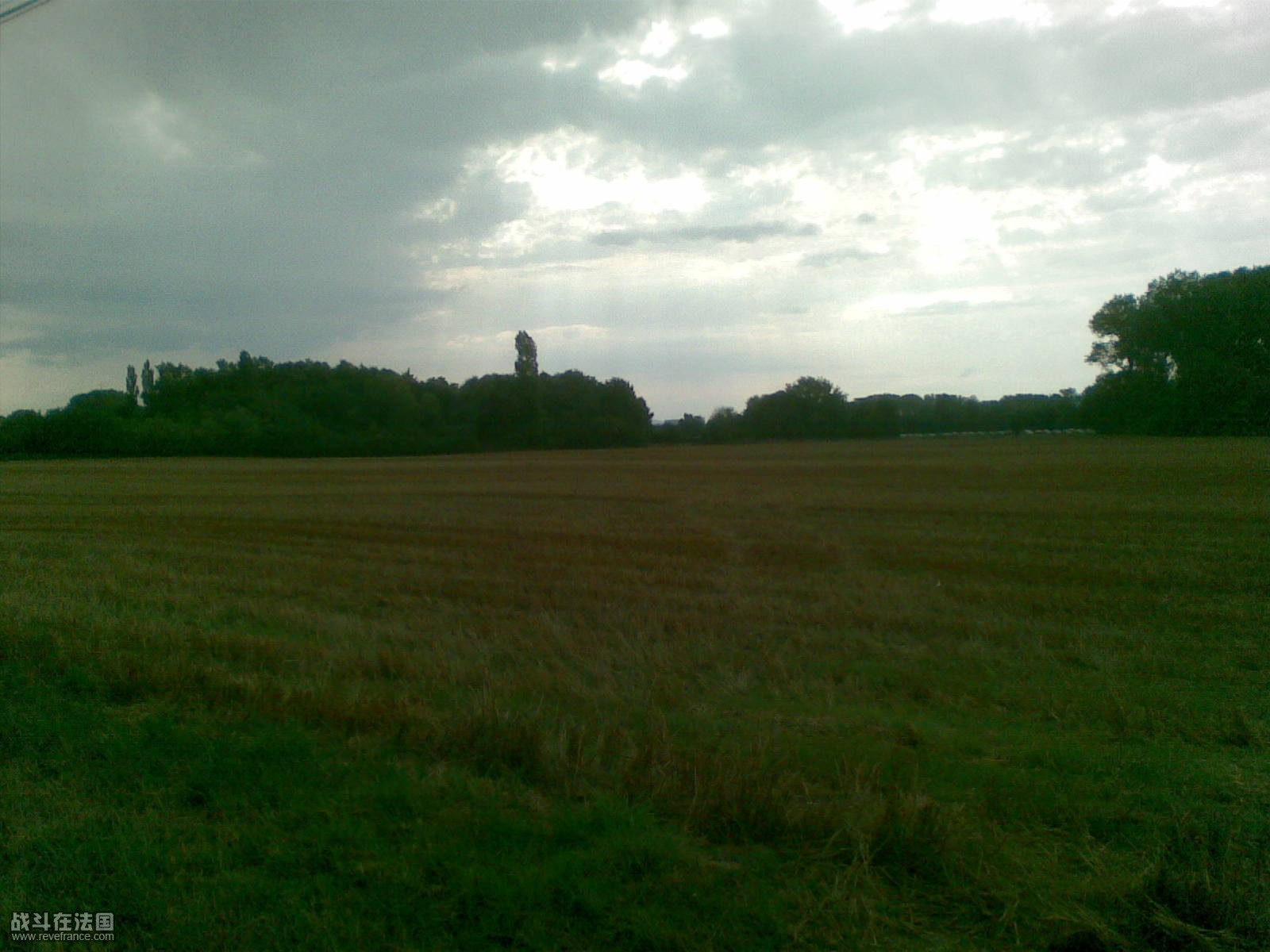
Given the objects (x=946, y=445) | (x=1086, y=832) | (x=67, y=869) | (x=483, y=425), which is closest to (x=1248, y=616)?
(x=1086, y=832)

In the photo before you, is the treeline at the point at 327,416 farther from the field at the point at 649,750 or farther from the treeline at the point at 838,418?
the field at the point at 649,750

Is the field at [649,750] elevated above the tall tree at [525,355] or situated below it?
below

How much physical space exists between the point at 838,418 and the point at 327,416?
5521cm

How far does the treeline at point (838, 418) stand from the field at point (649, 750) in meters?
67.0

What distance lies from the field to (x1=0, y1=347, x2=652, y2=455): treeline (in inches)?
2591

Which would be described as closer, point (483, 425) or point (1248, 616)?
point (1248, 616)

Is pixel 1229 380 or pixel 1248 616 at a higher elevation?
pixel 1229 380

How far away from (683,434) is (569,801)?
8594 cm

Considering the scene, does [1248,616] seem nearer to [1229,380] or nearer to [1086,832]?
[1086,832]

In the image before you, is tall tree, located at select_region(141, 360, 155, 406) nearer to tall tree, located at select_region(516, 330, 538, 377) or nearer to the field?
tall tree, located at select_region(516, 330, 538, 377)

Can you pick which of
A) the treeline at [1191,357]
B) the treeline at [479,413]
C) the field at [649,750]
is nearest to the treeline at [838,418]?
the treeline at [479,413]

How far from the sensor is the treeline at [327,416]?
71875 mm

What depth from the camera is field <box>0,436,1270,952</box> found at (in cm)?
359

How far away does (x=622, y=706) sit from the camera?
6504 millimetres
